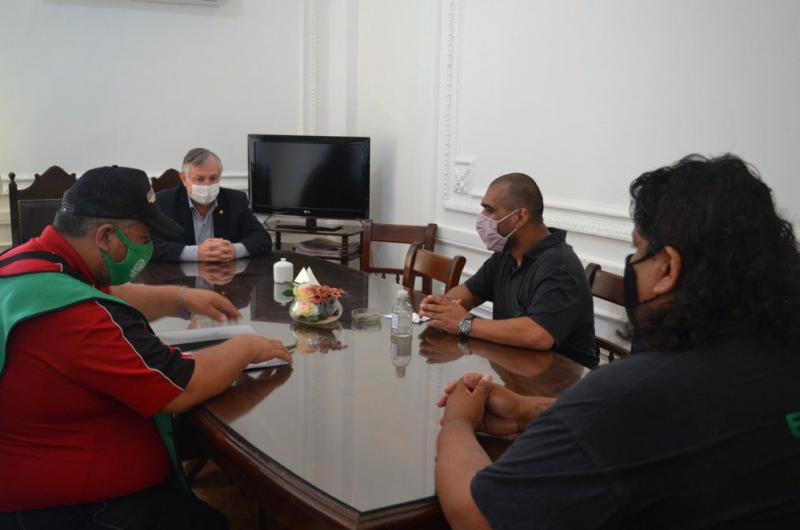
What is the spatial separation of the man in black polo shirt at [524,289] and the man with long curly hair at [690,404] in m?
0.92

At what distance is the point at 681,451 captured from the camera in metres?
0.89

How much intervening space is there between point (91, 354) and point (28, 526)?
15.9 inches

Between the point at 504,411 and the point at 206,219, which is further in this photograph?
the point at 206,219

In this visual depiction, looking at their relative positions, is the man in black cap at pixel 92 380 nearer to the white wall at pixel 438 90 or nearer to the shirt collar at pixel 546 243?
the shirt collar at pixel 546 243

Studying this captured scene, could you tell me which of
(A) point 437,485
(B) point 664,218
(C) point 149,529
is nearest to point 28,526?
(C) point 149,529

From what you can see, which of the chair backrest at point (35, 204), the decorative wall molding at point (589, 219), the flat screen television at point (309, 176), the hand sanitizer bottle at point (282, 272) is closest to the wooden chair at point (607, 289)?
the decorative wall molding at point (589, 219)

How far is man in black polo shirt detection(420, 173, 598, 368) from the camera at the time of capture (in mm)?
1960

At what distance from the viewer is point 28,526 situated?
1372mm

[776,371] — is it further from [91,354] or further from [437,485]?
[91,354]

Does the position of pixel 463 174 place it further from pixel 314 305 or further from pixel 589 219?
pixel 314 305

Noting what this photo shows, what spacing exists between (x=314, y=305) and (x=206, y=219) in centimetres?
153

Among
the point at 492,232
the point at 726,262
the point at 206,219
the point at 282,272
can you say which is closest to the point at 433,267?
the point at 492,232

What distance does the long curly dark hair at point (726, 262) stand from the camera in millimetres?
941

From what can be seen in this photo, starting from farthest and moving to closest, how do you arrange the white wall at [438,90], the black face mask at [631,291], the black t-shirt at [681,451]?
the white wall at [438,90] < the black face mask at [631,291] < the black t-shirt at [681,451]
